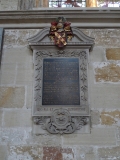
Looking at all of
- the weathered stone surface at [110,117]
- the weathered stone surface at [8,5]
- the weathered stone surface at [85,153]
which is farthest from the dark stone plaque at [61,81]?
the weathered stone surface at [8,5]

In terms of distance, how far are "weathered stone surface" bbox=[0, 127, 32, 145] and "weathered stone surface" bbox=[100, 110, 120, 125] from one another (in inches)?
50.7

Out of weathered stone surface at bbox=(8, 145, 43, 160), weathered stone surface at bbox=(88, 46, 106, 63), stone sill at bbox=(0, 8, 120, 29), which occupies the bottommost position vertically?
weathered stone surface at bbox=(8, 145, 43, 160)

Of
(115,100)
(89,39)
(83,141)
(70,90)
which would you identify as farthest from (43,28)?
(83,141)

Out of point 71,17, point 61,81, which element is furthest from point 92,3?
point 61,81

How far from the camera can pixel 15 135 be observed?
429 cm

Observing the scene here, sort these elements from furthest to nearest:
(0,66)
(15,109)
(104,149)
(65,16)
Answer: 1. (65,16)
2. (0,66)
3. (15,109)
4. (104,149)

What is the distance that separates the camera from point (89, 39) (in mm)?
4809

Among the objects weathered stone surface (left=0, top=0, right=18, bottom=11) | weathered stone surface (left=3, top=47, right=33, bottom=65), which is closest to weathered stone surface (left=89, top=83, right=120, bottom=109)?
weathered stone surface (left=3, top=47, right=33, bottom=65)

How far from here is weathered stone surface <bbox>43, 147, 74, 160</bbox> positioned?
13.5 ft

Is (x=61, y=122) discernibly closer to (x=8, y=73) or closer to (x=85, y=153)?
(x=85, y=153)

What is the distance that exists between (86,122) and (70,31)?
1.82 m

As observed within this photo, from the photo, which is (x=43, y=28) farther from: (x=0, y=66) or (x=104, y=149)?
(x=104, y=149)

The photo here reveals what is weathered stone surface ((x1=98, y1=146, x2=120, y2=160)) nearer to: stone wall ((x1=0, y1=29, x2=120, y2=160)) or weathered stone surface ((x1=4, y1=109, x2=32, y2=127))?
stone wall ((x1=0, y1=29, x2=120, y2=160))

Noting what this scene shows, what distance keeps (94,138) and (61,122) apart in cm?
62
